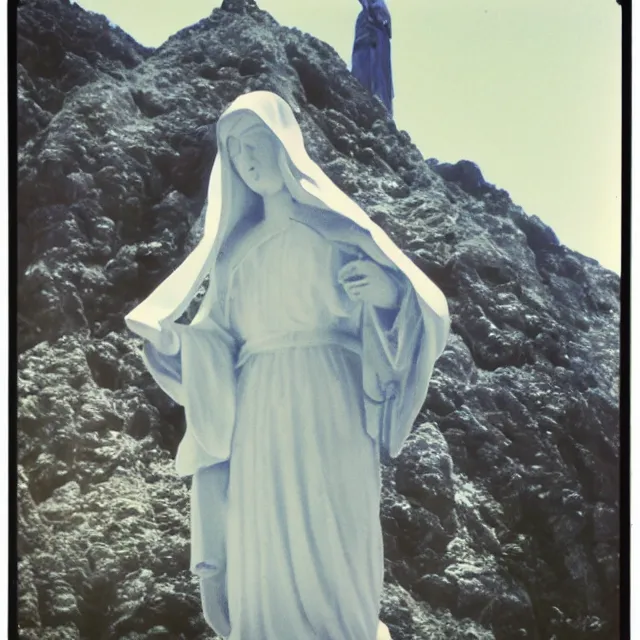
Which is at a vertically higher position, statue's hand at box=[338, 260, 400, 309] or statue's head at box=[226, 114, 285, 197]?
statue's head at box=[226, 114, 285, 197]

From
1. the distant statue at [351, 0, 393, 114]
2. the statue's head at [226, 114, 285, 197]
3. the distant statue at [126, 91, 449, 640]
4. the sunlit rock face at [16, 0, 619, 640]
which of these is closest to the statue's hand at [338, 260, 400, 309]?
the distant statue at [126, 91, 449, 640]

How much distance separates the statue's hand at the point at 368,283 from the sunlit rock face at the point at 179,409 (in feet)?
6.31

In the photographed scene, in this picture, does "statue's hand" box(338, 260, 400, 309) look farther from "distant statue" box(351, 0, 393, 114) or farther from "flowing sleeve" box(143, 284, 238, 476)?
"distant statue" box(351, 0, 393, 114)

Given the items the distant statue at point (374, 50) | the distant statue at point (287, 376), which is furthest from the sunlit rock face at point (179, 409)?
the distant statue at point (287, 376)

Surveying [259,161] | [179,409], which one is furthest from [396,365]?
[179,409]

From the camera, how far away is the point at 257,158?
3.61m

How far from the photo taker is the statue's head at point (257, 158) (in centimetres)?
359

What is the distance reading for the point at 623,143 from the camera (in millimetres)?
4789

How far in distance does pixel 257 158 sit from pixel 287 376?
2.04 ft

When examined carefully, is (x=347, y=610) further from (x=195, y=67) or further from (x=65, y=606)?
(x=195, y=67)

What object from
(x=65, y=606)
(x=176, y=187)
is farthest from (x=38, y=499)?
(x=176, y=187)

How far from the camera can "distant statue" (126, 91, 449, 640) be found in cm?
345

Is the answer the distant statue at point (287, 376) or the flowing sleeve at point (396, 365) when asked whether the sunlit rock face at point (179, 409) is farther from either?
the flowing sleeve at point (396, 365)

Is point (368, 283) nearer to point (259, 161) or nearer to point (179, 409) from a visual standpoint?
point (259, 161)
